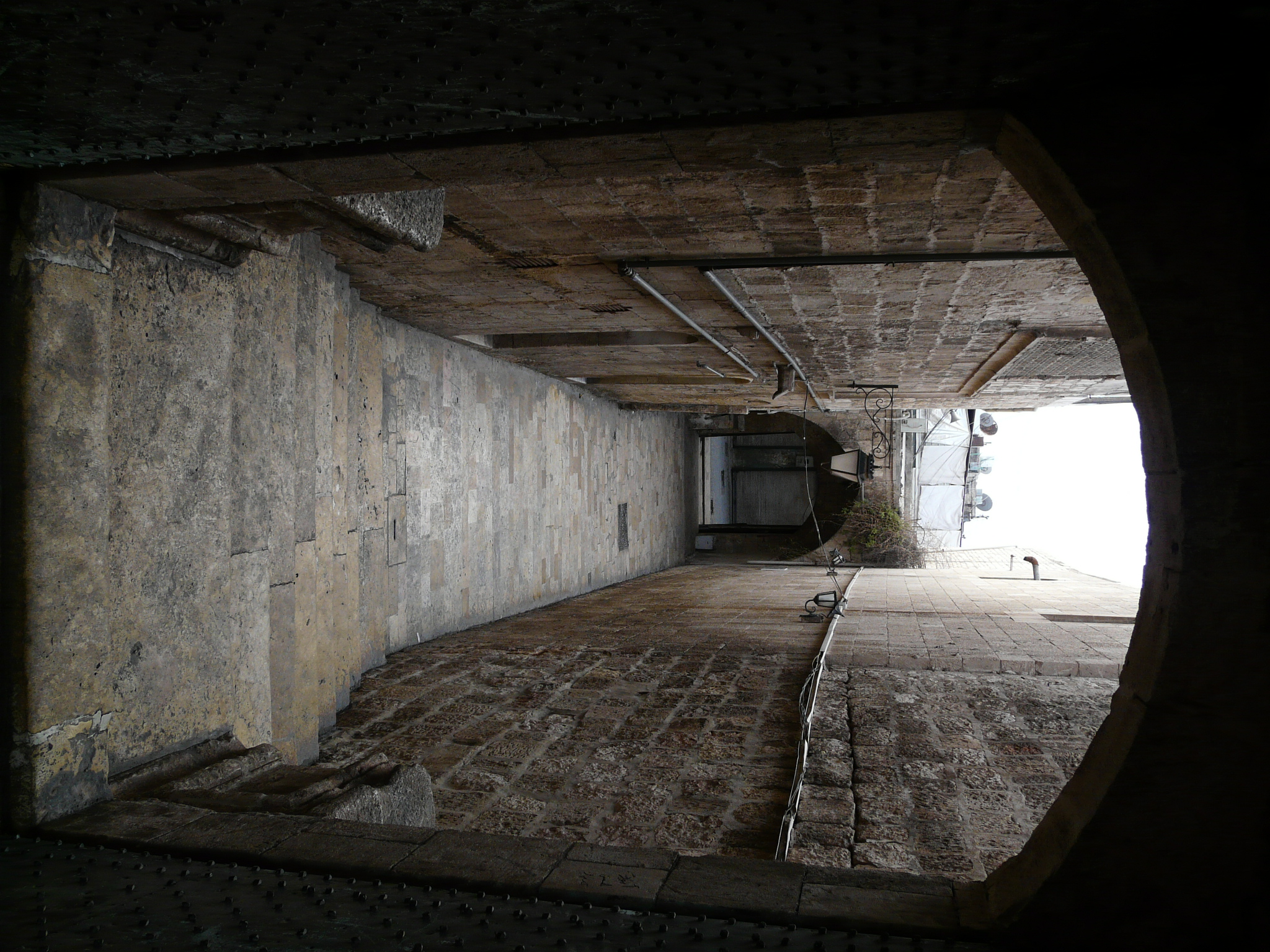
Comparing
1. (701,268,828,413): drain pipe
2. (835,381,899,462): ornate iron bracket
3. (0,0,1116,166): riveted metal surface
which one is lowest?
(0,0,1116,166): riveted metal surface

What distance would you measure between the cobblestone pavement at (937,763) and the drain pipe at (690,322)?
306 cm

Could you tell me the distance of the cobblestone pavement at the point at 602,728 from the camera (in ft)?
11.6

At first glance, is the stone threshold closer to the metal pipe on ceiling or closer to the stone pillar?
the stone pillar

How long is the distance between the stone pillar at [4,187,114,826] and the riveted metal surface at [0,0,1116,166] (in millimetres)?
596

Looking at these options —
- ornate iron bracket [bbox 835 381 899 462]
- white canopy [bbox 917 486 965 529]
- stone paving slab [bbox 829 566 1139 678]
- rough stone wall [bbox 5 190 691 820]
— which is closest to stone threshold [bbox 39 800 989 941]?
rough stone wall [bbox 5 190 691 820]

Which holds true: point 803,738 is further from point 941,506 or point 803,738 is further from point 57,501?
point 941,506

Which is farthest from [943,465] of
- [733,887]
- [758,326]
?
[733,887]

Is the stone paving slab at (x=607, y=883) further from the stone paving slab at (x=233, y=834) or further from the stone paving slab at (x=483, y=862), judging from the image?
the stone paving slab at (x=233, y=834)

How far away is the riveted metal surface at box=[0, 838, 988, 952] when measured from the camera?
185cm

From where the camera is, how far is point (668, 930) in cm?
191

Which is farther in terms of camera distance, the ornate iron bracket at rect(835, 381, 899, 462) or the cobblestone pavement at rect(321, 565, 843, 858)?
the ornate iron bracket at rect(835, 381, 899, 462)

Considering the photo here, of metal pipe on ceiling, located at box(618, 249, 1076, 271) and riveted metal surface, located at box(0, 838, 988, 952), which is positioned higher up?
metal pipe on ceiling, located at box(618, 249, 1076, 271)

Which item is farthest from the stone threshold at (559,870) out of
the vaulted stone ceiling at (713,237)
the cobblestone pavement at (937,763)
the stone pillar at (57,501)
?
the vaulted stone ceiling at (713,237)

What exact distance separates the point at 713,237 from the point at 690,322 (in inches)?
88.0
